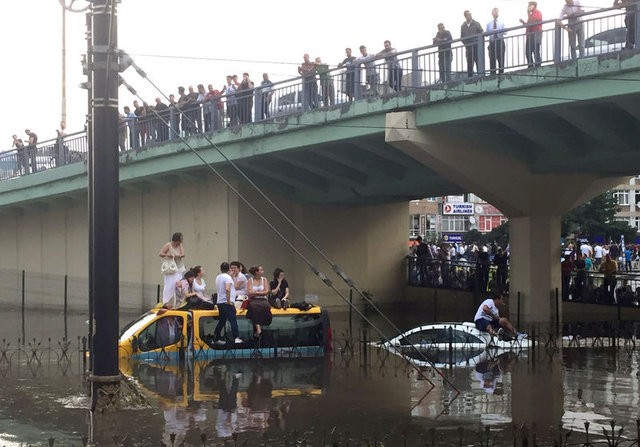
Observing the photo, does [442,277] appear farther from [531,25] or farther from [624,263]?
[624,263]

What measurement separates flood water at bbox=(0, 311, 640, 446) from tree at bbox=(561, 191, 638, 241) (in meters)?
47.1

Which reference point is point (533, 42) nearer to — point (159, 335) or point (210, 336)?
point (210, 336)

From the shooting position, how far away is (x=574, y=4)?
20.0 m

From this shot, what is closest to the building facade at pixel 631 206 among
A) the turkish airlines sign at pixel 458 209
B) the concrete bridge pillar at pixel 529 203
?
the turkish airlines sign at pixel 458 209

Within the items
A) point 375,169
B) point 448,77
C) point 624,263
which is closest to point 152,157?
point 375,169

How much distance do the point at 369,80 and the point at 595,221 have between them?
46.8 metres

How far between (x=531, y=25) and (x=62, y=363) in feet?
35.0

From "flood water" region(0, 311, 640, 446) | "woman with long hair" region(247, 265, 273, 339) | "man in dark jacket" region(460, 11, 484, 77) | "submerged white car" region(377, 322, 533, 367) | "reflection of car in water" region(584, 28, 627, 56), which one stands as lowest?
"flood water" region(0, 311, 640, 446)

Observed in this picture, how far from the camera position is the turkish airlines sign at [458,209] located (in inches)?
4109

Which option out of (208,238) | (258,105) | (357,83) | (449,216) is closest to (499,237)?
(449,216)

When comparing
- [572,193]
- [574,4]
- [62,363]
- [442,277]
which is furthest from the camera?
[442,277]

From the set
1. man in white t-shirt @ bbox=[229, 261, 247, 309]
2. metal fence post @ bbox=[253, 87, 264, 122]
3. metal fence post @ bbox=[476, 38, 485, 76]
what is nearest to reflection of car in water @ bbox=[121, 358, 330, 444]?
man in white t-shirt @ bbox=[229, 261, 247, 309]

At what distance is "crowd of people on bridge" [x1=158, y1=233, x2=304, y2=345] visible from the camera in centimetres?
1814

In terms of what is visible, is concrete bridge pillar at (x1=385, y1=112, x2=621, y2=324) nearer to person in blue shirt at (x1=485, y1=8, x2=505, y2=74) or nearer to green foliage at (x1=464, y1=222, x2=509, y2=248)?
person in blue shirt at (x1=485, y1=8, x2=505, y2=74)
